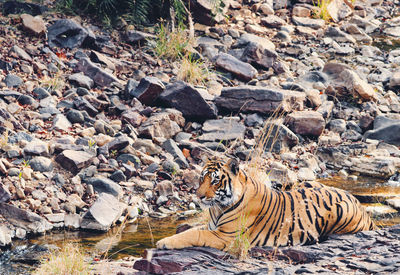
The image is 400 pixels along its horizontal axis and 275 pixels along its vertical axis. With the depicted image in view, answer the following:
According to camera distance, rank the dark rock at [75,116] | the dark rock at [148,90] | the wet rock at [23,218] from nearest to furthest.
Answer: the wet rock at [23,218]
the dark rock at [75,116]
the dark rock at [148,90]

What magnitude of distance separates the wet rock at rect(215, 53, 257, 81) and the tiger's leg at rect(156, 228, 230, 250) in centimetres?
657

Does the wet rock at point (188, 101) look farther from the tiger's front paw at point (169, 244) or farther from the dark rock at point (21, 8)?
the tiger's front paw at point (169, 244)

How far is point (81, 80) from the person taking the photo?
9.86 m

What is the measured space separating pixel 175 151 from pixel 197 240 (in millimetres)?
3484

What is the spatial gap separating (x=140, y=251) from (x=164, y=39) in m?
6.38

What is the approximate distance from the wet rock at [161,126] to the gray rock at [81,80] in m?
1.40

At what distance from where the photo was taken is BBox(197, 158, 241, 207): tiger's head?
5.23 metres

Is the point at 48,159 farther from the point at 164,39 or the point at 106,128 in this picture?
the point at 164,39

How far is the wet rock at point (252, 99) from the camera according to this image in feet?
32.4

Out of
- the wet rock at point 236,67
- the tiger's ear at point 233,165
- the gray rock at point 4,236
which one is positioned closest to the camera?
the tiger's ear at point 233,165

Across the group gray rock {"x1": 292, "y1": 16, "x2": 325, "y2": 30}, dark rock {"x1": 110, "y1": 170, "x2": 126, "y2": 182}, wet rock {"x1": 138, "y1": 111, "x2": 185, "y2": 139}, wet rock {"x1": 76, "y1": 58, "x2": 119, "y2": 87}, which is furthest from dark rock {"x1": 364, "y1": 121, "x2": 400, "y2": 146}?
gray rock {"x1": 292, "y1": 16, "x2": 325, "y2": 30}

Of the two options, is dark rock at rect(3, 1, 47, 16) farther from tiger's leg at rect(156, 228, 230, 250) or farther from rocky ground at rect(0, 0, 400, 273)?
tiger's leg at rect(156, 228, 230, 250)

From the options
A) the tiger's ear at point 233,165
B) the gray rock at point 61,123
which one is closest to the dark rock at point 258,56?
the gray rock at point 61,123

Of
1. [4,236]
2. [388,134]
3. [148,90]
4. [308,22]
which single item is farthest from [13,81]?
[308,22]
